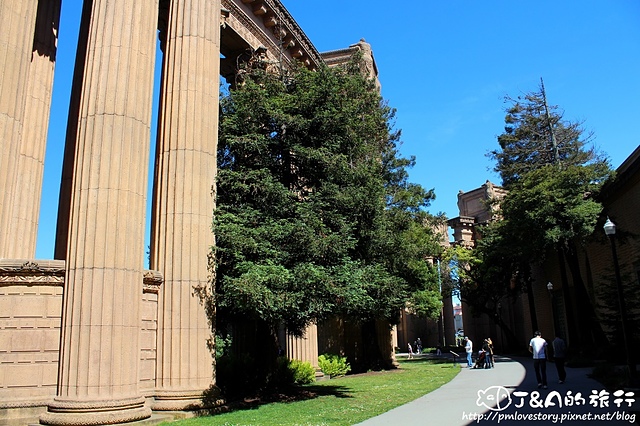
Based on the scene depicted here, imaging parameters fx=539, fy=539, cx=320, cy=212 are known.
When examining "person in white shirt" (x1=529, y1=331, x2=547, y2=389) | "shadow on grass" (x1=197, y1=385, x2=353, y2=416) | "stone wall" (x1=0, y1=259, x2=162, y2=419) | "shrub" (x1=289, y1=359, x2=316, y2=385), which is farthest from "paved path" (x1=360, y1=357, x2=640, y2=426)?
"stone wall" (x1=0, y1=259, x2=162, y2=419)

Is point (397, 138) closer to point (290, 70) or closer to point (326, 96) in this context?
point (290, 70)

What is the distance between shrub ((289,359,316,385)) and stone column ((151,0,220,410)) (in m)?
6.05

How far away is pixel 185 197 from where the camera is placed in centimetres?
1451

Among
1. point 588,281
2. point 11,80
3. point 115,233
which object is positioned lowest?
point 115,233

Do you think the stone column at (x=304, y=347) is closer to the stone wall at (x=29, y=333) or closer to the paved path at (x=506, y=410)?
the paved path at (x=506, y=410)

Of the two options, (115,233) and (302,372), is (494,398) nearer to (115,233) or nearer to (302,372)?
(302,372)

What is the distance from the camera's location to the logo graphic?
515 inches

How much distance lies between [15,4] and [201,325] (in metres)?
9.57

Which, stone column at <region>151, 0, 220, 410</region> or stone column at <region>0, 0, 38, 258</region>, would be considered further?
stone column at <region>151, 0, 220, 410</region>

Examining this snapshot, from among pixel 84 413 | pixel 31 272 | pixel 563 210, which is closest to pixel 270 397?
pixel 84 413

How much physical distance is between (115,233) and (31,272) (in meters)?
1.99

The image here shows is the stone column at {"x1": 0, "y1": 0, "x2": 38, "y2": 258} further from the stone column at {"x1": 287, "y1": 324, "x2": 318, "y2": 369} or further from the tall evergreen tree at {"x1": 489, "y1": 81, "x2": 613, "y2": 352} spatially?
the tall evergreen tree at {"x1": 489, "y1": 81, "x2": 613, "y2": 352}

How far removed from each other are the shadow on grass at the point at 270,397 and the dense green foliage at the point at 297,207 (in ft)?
6.63

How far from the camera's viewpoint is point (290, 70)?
22156 millimetres
